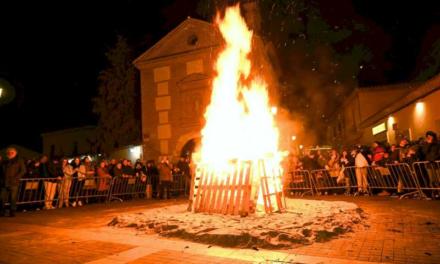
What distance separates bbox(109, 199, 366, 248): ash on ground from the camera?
6457 millimetres

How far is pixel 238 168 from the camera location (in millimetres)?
9062

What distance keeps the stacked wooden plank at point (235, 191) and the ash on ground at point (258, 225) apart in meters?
0.27

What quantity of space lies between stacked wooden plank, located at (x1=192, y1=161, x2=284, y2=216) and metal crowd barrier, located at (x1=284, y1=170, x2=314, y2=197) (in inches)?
230

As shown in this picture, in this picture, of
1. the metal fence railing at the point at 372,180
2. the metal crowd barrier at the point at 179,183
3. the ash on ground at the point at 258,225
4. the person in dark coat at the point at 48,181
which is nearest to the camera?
the ash on ground at the point at 258,225

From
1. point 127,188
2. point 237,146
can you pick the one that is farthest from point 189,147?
point 237,146

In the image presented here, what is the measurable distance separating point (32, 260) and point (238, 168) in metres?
4.71

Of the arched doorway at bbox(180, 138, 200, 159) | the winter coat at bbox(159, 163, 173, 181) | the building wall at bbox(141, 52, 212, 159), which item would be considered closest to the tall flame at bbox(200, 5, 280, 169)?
the winter coat at bbox(159, 163, 173, 181)

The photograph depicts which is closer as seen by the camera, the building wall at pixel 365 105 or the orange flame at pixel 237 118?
the orange flame at pixel 237 118

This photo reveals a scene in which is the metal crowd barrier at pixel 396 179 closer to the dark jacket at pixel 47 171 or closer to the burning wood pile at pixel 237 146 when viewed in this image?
the burning wood pile at pixel 237 146

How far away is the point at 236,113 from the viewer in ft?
35.5

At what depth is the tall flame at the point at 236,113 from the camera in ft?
33.6

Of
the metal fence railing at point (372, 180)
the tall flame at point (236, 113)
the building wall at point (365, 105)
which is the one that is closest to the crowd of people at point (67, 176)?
the metal fence railing at point (372, 180)

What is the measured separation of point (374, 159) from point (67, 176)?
37.9ft

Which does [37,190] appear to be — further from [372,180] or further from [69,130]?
[69,130]
